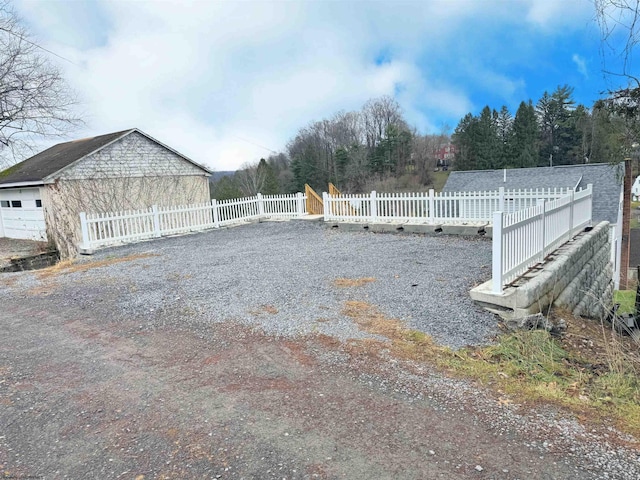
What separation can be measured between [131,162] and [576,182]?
72.6 feet

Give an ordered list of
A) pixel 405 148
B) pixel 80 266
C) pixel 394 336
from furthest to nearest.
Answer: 1. pixel 405 148
2. pixel 80 266
3. pixel 394 336

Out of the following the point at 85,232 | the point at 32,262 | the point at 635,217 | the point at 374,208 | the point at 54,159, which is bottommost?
the point at 635,217

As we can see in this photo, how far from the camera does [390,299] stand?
575cm

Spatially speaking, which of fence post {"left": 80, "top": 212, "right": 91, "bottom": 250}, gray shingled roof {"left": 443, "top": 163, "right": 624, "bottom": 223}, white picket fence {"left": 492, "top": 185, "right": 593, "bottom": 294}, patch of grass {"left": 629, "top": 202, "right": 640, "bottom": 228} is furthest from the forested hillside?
white picket fence {"left": 492, "top": 185, "right": 593, "bottom": 294}

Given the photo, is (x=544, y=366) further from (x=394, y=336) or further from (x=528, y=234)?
(x=528, y=234)

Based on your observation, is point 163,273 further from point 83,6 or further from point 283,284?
point 83,6

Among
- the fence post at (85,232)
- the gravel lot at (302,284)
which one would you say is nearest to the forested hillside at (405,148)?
the fence post at (85,232)

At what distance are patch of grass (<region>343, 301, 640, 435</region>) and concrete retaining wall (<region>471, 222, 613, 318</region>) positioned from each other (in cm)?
58

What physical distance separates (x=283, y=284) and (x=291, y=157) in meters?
53.4

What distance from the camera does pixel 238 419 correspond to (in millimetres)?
3062

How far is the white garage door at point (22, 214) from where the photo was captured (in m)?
17.6

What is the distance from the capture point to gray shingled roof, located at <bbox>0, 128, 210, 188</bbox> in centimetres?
1753

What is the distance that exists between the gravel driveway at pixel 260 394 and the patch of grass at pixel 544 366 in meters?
0.19

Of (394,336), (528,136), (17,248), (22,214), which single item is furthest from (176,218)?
(528,136)
